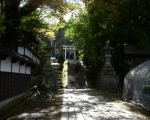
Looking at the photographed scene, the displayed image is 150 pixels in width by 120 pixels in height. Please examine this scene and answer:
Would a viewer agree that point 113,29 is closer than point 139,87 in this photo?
No

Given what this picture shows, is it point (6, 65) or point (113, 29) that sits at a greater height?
point (113, 29)

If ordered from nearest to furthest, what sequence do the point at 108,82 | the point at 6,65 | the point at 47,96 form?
the point at 6,65 → the point at 47,96 → the point at 108,82

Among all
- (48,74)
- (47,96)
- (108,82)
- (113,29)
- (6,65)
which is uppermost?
(113,29)

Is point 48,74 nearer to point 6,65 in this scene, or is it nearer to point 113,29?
point 113,29

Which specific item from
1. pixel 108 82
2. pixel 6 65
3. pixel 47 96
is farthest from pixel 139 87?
pixel 108 82

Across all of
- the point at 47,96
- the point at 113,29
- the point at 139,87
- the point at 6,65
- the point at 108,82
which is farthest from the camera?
the point at 113,29

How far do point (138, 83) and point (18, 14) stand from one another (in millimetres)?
11474

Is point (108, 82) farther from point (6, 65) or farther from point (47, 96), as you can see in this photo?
point (6, 65)

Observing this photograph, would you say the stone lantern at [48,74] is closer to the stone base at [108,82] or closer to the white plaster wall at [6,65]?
the stone base at [108,82]

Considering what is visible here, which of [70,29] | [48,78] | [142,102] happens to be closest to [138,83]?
[142,102]

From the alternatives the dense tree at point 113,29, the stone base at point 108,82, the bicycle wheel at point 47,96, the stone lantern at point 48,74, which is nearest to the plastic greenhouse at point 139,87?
the bicycle wheel at point 47,96

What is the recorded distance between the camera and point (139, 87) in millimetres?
14969

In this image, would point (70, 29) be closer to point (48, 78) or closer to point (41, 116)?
point (48, 78)

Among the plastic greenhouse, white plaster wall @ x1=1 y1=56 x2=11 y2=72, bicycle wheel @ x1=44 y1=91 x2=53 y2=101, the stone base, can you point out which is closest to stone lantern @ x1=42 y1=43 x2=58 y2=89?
the stone base
